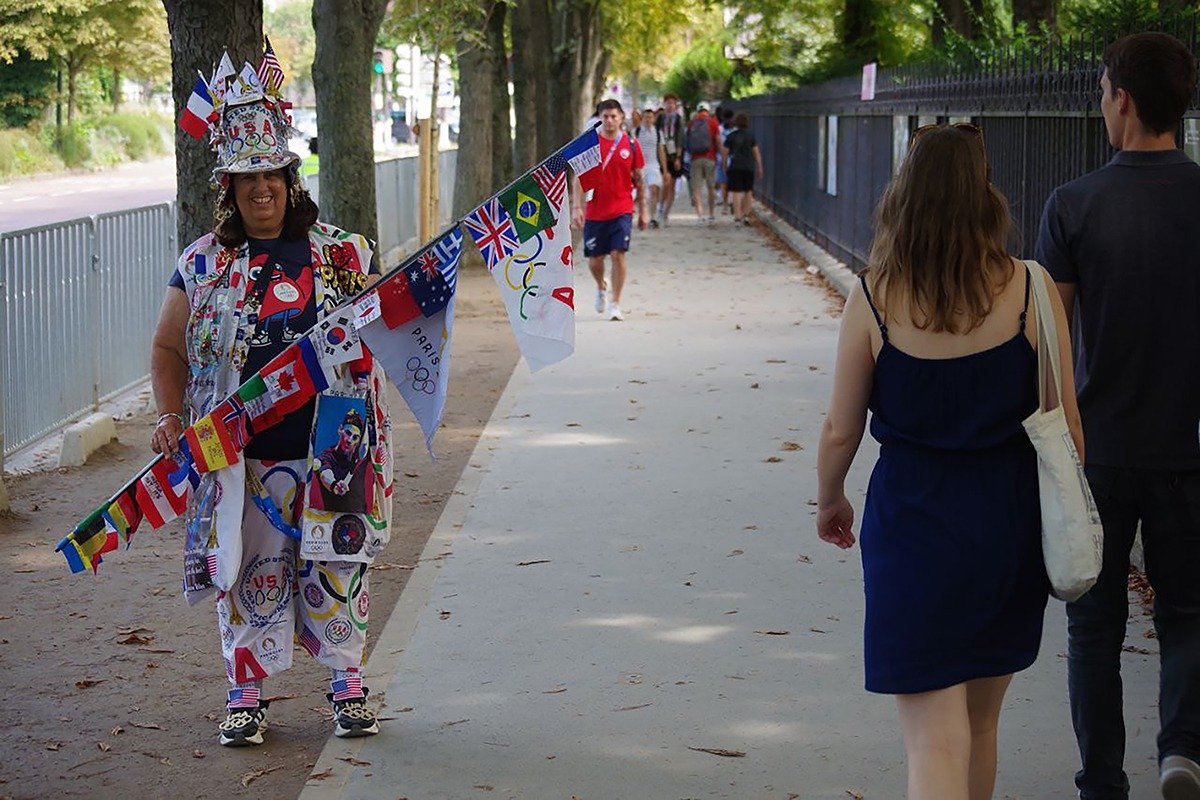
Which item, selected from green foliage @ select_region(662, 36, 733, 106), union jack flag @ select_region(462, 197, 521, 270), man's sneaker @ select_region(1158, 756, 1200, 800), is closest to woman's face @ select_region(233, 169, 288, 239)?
union jack flag @ select_region(462, 197, 521, 270)

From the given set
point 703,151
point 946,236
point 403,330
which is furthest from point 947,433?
point 703,151

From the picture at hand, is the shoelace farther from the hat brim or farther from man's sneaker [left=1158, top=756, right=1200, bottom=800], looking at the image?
man's sneaker [left=1158, top=756, right=1200, bottom=800]

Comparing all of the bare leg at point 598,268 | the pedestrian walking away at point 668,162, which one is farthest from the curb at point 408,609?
the pedestrian walking away at point 668,162

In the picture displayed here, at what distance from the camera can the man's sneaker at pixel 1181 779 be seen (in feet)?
14.2

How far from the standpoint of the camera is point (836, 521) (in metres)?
3.91

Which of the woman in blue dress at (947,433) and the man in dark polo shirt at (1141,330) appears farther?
the man in dark polo shirt at (1141,330)

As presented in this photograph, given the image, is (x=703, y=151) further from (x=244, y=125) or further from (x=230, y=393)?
(x=230, y=393)

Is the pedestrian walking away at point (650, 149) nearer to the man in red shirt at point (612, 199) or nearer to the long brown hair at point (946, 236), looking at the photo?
the man in red shirt at point (612, 199)

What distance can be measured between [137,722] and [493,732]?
121 cm

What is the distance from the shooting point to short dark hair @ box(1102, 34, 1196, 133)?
4.19 m

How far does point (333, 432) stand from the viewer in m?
5.09

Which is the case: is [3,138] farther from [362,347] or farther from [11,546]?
[362,347]

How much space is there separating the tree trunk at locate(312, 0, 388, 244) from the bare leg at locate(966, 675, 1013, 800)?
9.05 metres

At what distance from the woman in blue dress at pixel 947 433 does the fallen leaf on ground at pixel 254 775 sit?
2147mm
